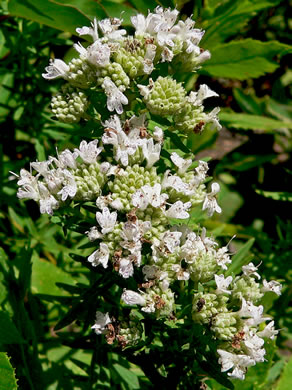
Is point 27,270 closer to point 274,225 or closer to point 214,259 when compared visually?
point 214,259

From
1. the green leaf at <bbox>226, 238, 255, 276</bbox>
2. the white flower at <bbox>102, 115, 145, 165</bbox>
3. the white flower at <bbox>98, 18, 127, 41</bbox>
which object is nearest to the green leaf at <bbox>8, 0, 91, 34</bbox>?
the white flower at <bbox>98, 18, 127, 41</bbox>

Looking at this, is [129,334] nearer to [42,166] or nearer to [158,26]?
[42,166]

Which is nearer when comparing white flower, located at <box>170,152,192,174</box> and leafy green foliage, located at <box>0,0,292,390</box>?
white flower, located at <box>170,152,192,174</box>

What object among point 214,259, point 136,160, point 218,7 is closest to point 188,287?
point 214,259

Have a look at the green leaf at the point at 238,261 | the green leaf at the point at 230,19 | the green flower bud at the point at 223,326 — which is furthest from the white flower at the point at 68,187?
the green leaf at the point at 230,19

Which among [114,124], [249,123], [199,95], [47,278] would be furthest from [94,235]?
[249,123]

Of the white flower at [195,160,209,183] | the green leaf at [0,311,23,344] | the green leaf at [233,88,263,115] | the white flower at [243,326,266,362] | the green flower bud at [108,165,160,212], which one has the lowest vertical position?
the green leaf at [0,311,23,344]

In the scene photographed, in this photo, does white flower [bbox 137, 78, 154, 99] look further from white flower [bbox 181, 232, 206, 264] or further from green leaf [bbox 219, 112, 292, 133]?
green leaf [bbox 219, 112, 292, 133]
